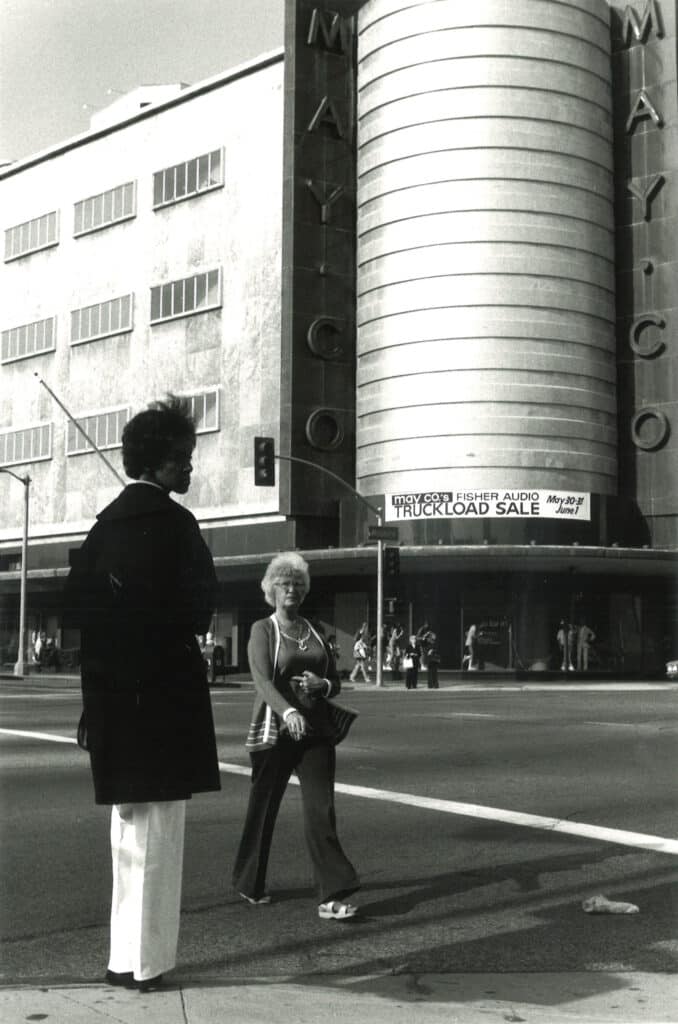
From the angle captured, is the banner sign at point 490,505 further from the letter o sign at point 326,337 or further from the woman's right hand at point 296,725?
the woman's right hand at point 296,725

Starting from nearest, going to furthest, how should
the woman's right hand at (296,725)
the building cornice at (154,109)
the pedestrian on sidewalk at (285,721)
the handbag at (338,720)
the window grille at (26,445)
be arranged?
the woman's right hand at (296,725)
the pedestrian on sidewalk at (285,721)
the handbag at (338,720)
the building cornice at (154,109)
the window grille at (26,445)

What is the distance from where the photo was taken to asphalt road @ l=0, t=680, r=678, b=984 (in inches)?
239

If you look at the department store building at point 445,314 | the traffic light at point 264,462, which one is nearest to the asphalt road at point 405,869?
the traffic light at point 264,462

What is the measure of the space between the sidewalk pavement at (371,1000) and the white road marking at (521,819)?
11.8ft

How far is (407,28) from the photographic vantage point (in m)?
51.5

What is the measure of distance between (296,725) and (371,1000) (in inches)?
79.5

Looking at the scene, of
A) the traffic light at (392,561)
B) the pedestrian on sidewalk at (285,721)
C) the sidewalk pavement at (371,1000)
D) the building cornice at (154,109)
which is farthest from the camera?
the building cornice at (154,109)

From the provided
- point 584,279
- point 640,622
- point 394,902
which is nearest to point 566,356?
point 584,279

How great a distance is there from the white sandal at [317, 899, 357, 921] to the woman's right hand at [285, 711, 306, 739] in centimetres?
83

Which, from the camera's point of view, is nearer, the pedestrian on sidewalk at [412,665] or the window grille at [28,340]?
the pedestrian on sidewalk at [412,665]

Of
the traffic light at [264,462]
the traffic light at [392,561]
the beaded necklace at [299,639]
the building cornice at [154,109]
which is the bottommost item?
the beaded necklace at [299,639]

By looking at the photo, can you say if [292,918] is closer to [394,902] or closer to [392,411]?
[394,902]

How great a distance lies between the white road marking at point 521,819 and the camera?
361 inches

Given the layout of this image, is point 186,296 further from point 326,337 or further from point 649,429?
point 649,429
